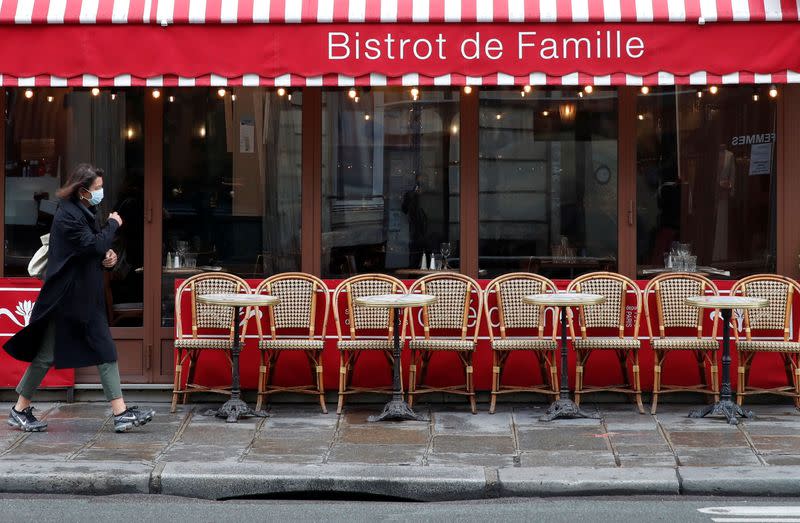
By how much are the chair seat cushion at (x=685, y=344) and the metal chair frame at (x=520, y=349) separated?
32.5 inches

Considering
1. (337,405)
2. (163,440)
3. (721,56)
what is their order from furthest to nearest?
(337,405) → (721,56) → (163,440)

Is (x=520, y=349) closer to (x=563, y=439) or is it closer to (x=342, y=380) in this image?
(x=563, y=439)

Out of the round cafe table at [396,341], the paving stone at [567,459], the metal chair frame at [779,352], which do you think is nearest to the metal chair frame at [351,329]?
the round cafe table at [396,341]

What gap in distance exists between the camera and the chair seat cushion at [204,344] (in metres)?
9.87

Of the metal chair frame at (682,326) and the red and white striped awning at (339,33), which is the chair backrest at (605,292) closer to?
the metal chair frame at (682,326)

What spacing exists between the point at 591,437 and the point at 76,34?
16.6 feet

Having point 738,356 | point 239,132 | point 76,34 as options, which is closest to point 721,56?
point 738,356

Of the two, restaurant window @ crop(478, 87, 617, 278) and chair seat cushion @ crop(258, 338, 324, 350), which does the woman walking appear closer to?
chair seat cushion @ crop(258, 338, 324, 350)

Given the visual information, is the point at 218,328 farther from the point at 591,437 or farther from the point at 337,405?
the point at 591,437

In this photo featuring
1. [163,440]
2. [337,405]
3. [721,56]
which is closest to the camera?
[163,440]

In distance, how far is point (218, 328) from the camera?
404 inches

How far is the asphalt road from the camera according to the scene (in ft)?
22.9

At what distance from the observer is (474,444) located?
8758 millimetres

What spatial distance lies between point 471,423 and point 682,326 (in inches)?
80.5
